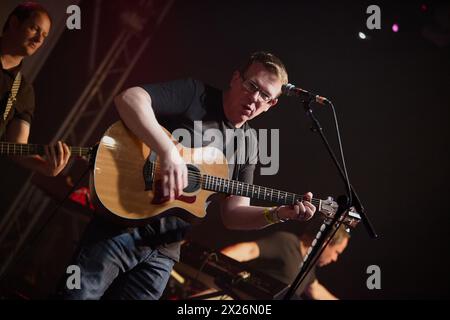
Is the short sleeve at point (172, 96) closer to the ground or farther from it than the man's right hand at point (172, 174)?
farther from it

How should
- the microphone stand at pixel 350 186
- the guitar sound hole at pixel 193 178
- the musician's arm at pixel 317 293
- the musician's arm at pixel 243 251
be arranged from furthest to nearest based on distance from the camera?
the musician's arm at pixel 243 251 → the musician's arm at pixel 317 293 → the guitar sound hole at pixel 193 178 → the microphone stand at pixel 350 186

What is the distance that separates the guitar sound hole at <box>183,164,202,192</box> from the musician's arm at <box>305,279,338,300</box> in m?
2.21

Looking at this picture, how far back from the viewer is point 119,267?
2.32 m

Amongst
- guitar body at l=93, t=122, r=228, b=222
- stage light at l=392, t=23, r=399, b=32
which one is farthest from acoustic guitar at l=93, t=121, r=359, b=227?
stage light at l=392, t=23, r=399, b=32

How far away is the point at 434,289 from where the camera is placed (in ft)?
13.6

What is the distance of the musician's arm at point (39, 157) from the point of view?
8.82ft

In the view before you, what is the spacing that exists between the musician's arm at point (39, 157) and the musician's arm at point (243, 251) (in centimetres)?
220

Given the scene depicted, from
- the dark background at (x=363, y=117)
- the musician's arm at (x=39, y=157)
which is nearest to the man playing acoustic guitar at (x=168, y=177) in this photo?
the musician's arm at (x=39, y=157)

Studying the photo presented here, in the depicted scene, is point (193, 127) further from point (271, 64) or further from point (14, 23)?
point (14, 23)

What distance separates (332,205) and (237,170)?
2.21ft

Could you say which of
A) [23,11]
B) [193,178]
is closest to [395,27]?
[193,178]

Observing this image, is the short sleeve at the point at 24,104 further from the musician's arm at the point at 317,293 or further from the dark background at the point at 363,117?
the musician's arm at the point at 317,293

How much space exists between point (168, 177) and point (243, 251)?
8.16ft
